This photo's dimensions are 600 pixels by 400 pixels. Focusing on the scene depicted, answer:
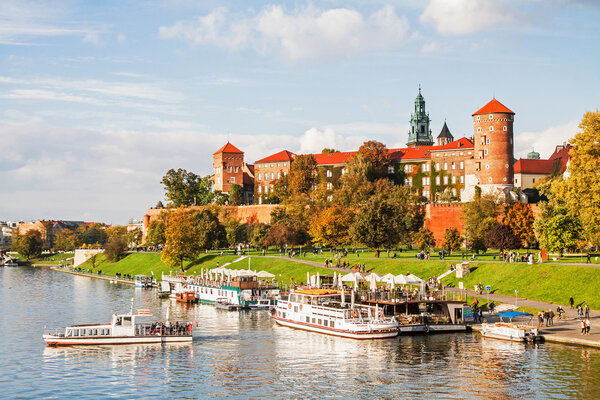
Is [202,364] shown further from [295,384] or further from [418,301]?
[418,301]

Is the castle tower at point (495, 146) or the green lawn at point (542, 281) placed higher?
the castle tower at point (495, 146)

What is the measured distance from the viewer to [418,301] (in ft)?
209

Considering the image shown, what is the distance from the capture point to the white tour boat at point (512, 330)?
54.6 metres

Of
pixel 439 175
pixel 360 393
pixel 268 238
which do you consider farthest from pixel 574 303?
pixel 439 175

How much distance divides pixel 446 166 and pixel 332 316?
100190mm

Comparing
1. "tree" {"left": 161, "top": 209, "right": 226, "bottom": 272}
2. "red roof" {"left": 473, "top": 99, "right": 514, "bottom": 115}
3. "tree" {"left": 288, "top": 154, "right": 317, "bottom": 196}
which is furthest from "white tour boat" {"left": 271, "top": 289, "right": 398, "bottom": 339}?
"tree" {"left": 288, "top": 154, "right": 317, "bottom": 196}

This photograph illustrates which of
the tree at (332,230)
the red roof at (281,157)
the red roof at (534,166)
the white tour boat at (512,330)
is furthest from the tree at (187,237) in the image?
the red roof at (534,166)

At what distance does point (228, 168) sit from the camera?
7293 inches

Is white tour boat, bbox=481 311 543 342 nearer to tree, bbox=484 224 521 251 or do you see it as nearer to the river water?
the river water

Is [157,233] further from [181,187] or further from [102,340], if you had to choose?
[102,340]

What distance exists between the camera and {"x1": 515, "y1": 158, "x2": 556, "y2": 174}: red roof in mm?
171250

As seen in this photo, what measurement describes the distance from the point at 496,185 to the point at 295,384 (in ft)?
337

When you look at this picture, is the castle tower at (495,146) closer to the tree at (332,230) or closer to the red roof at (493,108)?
the red roof at (493,108)

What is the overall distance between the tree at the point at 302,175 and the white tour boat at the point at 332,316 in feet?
296
